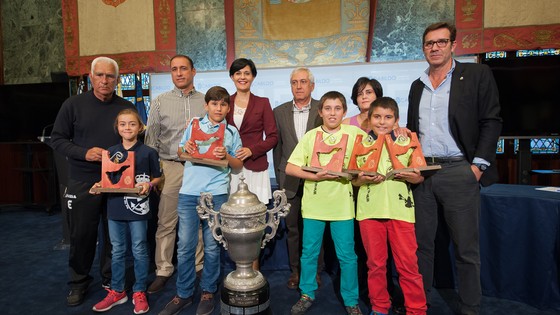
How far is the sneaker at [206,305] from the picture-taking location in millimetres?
2237

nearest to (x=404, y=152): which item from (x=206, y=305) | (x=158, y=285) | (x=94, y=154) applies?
(x=206, y=305)

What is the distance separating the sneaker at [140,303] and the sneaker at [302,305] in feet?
2.98

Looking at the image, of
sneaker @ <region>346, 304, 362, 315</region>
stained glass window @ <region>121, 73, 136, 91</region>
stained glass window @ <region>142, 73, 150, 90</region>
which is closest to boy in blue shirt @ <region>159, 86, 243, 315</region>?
sneaker @ <region>346, 304, 362, 315</region>

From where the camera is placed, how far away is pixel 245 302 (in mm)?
1697

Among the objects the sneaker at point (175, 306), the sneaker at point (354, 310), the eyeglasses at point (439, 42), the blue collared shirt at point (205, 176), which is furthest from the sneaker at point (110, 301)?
the eyeglasses at point (439, 42)

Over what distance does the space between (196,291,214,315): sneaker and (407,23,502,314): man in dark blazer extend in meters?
Result: 1.26

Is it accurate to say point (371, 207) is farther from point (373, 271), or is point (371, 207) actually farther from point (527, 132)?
point (527, 132)

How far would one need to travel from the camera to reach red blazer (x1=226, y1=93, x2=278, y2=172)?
8.29ft

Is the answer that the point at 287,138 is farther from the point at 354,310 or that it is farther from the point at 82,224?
the point at 82,224

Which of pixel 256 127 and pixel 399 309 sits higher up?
pixel 256 127

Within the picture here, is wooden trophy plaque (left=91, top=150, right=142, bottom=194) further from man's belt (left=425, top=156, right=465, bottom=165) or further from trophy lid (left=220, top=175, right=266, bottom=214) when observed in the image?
man's belt (left=425, top=156, right=465, bottom=165)

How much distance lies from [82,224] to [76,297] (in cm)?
50

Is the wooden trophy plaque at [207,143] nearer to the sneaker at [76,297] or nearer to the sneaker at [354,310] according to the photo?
the sneaker at [354,310]

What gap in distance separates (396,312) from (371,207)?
714 mm
